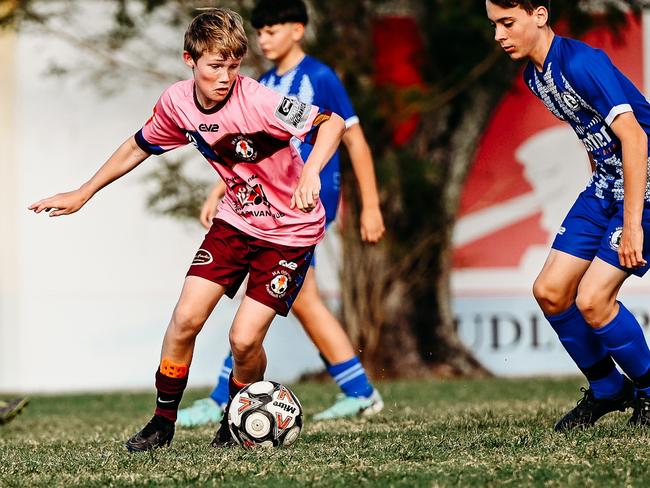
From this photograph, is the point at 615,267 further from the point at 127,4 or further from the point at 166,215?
the point at 127,4

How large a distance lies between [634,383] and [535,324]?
5345 mm

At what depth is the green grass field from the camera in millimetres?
3459

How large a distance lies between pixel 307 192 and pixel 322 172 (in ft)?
5.84

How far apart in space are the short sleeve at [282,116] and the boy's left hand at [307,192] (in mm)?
284

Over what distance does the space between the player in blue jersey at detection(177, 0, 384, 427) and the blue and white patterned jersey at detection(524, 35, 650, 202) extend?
4.67 ft

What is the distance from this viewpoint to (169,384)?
4363mm

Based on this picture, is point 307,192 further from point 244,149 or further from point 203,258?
point 203,258

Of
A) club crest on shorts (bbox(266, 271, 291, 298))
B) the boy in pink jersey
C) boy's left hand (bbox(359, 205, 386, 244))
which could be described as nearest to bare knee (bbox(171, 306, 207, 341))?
the boy in pink jersey

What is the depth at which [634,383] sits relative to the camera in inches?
180

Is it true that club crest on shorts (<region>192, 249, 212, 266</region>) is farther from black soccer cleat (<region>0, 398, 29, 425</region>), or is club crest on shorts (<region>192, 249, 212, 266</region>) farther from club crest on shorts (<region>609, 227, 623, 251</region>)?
club crest on shorts (<region>609, 227, 623, 251</region>)

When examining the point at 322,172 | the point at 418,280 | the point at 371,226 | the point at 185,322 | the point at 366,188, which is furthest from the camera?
the point at 418,280

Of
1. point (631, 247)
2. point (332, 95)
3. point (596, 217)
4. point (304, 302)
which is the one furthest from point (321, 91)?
point (631, 247)

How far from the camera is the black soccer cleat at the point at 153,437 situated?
432 centimetres

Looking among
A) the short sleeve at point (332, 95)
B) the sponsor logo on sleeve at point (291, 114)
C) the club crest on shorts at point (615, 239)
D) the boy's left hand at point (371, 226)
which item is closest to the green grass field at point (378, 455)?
the club crest on shorts at point (615, 239)
